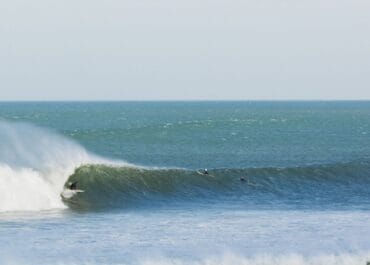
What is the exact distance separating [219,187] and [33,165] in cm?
790

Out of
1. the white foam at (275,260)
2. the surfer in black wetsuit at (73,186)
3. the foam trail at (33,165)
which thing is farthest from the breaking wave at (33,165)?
the white foam at (275,260)

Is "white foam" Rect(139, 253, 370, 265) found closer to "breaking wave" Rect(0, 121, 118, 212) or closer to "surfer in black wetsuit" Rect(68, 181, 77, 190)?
"breaking wave" Rect(0, 121, 118, 212)

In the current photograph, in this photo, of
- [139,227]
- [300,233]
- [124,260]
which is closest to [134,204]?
[139,227]

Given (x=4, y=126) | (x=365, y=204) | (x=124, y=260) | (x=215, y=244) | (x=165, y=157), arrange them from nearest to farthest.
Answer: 1. (x=124, y=260)
2. (x=215, y=244)
3. (x=365, y=204)
4. (x=4, y=126)
5. (x=165, y=157)

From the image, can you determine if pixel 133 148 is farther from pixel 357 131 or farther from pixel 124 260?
pixel 124 260

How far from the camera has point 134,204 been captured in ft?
117

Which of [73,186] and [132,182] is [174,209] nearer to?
[73,186]

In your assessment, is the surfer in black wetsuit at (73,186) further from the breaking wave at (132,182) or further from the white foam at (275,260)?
the white foam at (275,260)

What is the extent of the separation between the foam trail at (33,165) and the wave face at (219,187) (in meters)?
0.80

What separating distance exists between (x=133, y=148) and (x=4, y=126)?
21.5m

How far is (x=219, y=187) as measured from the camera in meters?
39.9

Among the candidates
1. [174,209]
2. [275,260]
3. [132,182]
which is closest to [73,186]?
[132,182]

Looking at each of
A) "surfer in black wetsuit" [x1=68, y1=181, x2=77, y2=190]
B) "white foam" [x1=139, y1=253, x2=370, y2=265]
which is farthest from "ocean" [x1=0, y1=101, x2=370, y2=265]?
"surfer in black wetsuit" [x1=68, y1=181, x2=77, y2=190]

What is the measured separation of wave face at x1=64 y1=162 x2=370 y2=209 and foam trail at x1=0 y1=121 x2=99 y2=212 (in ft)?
2.63
